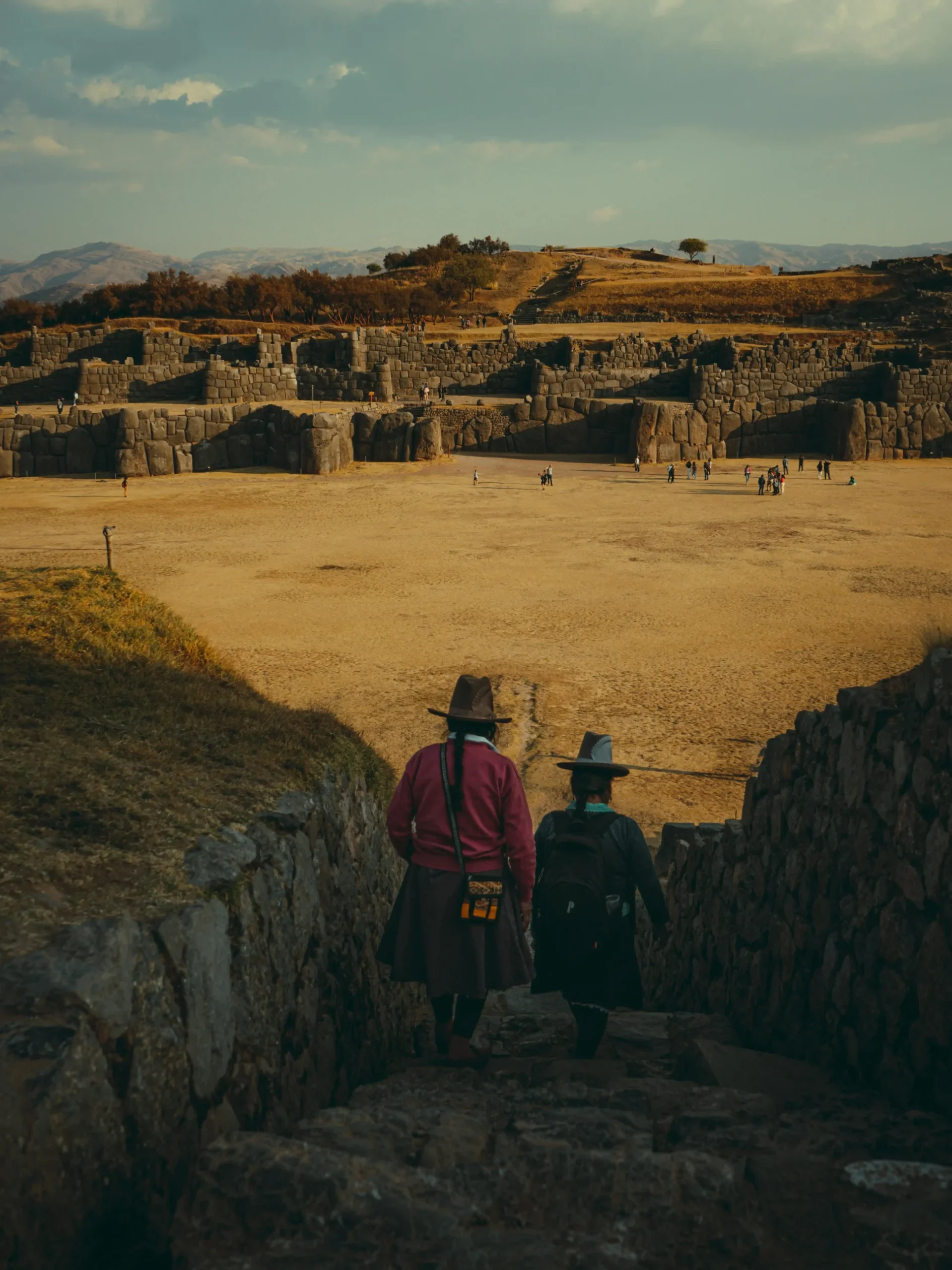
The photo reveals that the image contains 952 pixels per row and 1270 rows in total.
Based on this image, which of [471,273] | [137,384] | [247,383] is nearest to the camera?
[247,383]

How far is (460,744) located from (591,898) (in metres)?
0.95

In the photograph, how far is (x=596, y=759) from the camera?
17.4ft

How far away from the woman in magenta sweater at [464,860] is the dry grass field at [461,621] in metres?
0.98

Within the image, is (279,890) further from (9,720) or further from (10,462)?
(10,462)

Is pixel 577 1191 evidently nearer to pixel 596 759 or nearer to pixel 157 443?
pixel 596 759

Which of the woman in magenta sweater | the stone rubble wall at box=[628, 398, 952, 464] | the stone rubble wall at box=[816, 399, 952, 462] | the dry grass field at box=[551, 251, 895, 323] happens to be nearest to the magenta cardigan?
the woman in magenta sweater

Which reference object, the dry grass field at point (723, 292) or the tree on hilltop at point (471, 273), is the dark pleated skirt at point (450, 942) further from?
the tree on hilltop at point (471, 273)

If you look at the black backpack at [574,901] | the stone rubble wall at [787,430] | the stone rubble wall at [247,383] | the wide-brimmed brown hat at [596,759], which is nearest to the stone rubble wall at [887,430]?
the stone rubble wall at [787,430]

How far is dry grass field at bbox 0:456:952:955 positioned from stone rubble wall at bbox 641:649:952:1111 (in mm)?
890

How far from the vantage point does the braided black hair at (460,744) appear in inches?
192

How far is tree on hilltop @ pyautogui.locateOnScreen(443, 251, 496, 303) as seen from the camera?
87.1 m

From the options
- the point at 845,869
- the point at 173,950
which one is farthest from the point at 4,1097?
the point at 845,869

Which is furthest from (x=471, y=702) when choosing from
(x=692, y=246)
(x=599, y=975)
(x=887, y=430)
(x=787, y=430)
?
(x=692, y=246)

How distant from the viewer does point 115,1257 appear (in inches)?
122
